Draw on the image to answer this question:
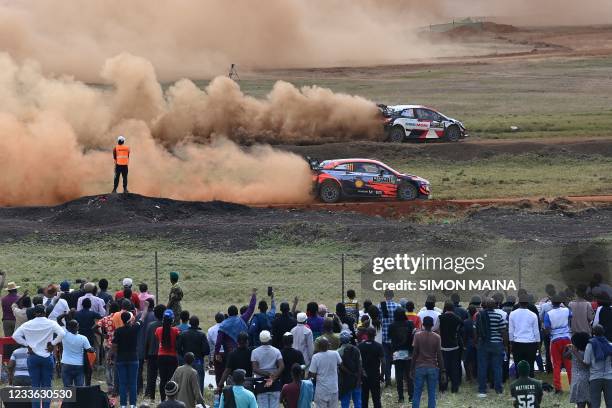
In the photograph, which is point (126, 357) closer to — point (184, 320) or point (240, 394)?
point (184, 320)

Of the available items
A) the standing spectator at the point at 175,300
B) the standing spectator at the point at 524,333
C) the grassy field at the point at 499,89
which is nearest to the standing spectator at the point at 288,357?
the standing spectator at the point at 175,300

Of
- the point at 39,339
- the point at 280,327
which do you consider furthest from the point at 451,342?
the point at 39,339

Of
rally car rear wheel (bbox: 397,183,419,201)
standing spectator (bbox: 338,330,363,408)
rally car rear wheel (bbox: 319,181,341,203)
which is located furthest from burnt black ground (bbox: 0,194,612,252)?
standing spectator (bbox: 338,330,363,408)

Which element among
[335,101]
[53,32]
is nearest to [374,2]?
[53,32]

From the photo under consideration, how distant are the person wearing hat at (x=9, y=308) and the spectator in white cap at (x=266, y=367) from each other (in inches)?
225

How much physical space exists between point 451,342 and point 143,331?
15.0ft

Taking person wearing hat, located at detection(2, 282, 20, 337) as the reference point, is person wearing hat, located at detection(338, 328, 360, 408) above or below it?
below

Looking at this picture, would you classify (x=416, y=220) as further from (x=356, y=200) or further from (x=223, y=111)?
(x=223, y=111)

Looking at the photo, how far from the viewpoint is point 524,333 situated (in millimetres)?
19188

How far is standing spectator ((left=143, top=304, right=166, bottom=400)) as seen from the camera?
19.0m

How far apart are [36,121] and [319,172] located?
9550mm

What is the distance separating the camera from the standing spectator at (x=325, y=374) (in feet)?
55.2

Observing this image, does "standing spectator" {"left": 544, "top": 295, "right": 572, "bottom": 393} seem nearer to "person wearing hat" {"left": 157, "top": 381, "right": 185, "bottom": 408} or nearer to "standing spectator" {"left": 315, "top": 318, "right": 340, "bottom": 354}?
"standing spectator" {"left": 315, "top": 318, "right": 340, "bottom": 354}

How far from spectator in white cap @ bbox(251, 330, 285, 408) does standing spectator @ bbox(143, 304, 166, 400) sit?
99.6 inches
